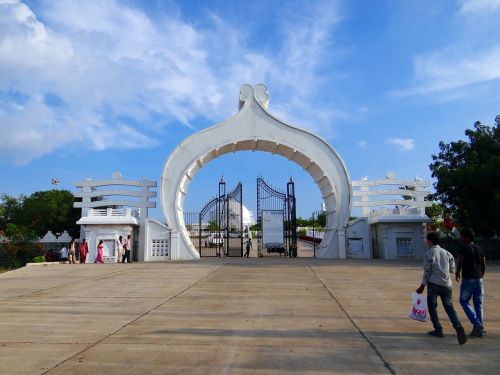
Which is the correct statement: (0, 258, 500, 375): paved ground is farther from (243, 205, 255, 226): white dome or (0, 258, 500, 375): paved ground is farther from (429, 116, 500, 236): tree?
(243, 205, 255, 226): white dome

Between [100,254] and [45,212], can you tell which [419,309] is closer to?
[100,254]

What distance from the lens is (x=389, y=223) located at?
67.2 ft

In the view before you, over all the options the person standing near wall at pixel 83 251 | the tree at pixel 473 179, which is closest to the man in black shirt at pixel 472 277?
the tree at pixel 473 179

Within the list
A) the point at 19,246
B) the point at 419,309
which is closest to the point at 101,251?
the point at 19,246

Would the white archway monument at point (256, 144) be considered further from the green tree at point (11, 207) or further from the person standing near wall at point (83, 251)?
the green tree at point (11, 207)

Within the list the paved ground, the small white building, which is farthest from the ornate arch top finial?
the paved ground

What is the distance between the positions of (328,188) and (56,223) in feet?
69.7

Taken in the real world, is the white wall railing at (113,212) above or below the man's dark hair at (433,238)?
above

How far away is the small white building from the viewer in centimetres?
2039

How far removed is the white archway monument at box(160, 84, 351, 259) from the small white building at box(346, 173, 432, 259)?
0.71 meters

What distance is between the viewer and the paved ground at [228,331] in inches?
172

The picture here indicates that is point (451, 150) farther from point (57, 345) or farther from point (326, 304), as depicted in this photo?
point (57, 345)

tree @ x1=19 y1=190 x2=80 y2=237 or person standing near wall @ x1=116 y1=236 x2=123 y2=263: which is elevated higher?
tree @ x1=19 y1=190 x2=80 y2=237

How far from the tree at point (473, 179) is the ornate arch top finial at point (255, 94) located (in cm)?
852
